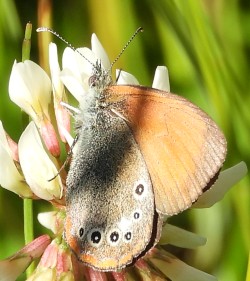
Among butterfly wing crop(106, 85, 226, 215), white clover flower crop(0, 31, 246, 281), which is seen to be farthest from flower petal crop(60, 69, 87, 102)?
butterfly wing crop(106, 85, 226, 215)

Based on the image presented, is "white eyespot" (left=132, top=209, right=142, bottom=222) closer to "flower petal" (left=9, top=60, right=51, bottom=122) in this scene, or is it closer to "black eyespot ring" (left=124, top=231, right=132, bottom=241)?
"black eyespot ring" (left=124, top=231, right=132, bottom=241)

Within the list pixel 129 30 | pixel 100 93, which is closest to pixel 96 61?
pixel 100 93

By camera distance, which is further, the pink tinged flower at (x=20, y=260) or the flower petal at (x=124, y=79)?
the flower petal at (x=124, y=79)

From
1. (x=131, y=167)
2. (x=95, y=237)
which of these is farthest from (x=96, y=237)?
(x=131, y=167)

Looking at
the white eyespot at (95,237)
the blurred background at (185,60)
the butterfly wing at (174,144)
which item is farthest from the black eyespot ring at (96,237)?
the blurred background at (185,60)

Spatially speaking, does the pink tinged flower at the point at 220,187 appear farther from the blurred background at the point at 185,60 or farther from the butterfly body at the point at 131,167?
the blurred background at the point at 185,60

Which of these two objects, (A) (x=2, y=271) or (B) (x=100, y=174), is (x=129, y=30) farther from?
(A) (x=2, y=271)
